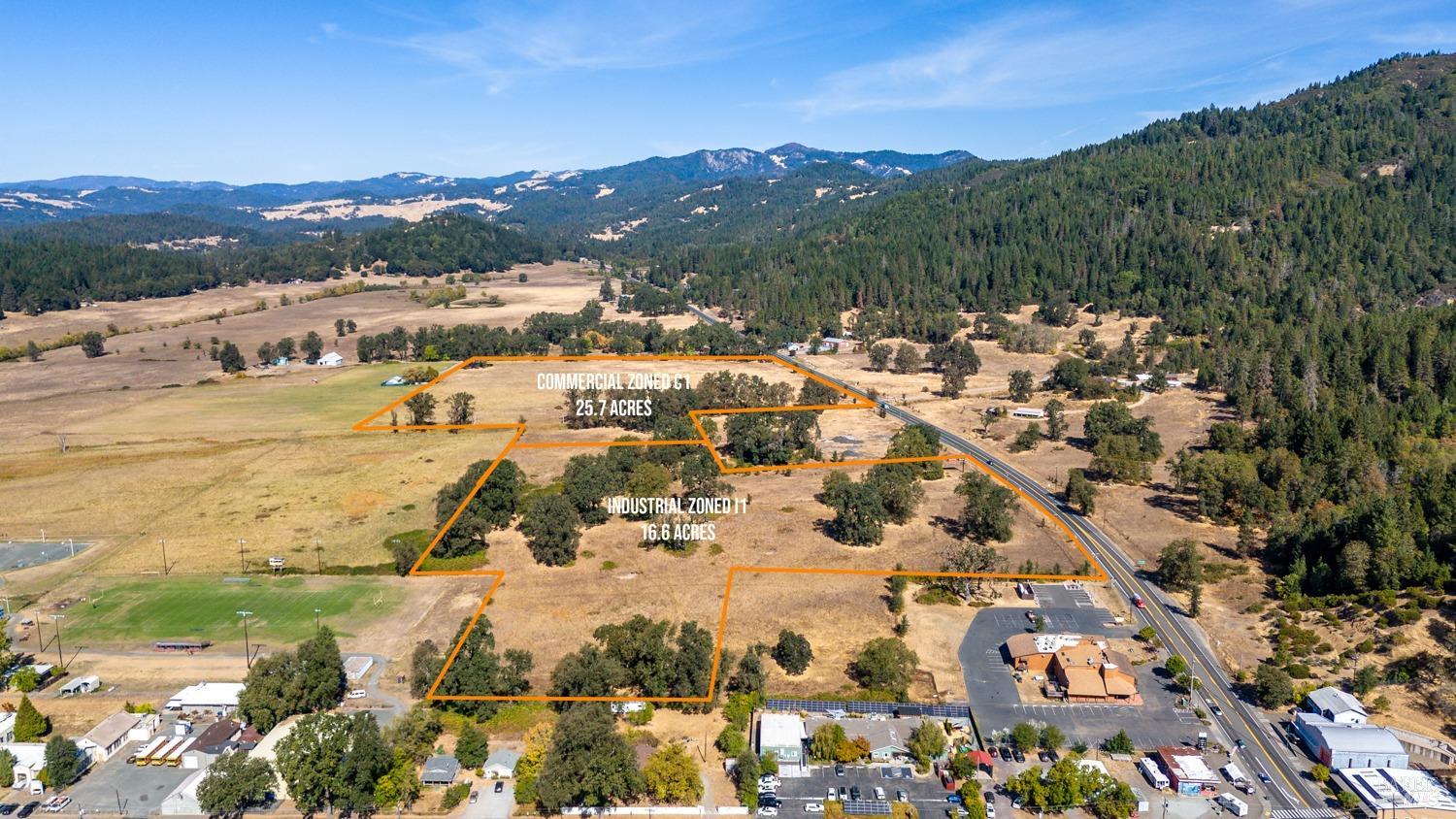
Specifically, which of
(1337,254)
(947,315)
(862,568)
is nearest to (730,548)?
(862,568)

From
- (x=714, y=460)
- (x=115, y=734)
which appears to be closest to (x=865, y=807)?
(x=115, y=734)

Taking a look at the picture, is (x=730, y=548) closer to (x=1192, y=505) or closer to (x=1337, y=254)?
(x=1192, y=505)

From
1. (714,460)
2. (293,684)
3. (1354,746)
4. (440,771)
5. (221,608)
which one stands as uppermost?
(714,460)

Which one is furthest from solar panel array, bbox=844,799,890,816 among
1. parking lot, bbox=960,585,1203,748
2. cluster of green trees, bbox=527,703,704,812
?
parking lot, bbox=960,585,1203,748

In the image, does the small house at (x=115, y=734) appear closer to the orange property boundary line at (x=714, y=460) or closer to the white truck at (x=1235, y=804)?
the orange property boundary line at (x=714, y=460)

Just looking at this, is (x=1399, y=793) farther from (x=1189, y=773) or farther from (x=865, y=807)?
(x=865, y=807)

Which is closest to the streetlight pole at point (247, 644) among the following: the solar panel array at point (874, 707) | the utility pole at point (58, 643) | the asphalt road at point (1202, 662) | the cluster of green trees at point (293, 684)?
the cluster of green trees at point (293, 684)
